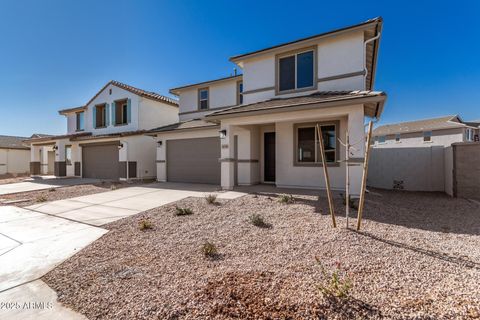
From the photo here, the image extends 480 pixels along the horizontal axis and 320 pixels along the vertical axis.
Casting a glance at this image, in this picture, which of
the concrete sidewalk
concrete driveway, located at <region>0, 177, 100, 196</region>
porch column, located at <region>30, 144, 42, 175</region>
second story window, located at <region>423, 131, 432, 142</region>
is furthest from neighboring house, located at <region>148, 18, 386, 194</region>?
second story window, located at <region>423, 131, 432, 142</region>

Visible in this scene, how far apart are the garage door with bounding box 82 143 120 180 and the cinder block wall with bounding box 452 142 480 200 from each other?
18480mm

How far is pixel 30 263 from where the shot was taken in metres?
3.61

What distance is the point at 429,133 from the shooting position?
2533 cm

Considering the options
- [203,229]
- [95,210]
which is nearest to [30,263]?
[203,229]

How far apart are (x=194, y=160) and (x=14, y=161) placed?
86.1 ft

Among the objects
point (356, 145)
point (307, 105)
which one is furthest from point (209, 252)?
point (356, 145)

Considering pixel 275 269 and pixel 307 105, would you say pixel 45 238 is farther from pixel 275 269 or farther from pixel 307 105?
Result: pixel 307 105

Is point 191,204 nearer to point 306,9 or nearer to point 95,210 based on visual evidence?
point 95,210

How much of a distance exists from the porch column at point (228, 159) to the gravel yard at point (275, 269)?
4.07 m

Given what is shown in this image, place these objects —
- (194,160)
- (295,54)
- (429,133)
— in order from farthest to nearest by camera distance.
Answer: (429,133) < (194,160) < (295,54)

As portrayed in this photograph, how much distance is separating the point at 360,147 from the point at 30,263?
341 inches

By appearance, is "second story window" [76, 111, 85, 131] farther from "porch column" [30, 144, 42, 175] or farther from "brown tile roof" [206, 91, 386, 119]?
"brown tile roof" [206, 91, 386, 119]

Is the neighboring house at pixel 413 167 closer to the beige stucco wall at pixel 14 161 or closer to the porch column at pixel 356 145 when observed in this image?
the porch column at pixel 356 145

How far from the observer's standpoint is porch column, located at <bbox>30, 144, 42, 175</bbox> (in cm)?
2044
